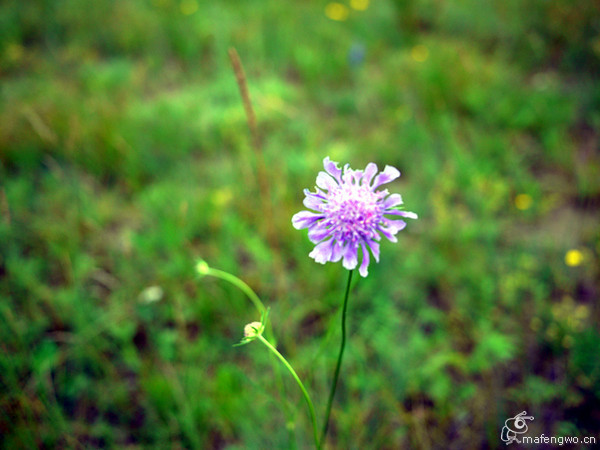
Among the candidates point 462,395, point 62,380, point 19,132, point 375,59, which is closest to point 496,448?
point 462,395

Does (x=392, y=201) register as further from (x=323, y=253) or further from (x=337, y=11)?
(x=337, y=11)

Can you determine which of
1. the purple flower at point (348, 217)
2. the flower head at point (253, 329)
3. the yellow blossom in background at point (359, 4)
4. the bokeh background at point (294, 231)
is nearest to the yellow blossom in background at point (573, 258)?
the bokeh background at point (294, 231)

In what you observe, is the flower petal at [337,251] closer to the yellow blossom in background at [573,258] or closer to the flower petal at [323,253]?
the flower petal at [323,253]

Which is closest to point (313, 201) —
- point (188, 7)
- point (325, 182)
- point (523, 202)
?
point (325, 182)

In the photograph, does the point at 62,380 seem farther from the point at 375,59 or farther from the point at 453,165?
the point at 375,59

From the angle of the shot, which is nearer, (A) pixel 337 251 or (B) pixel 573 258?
(A) pixel 337 251

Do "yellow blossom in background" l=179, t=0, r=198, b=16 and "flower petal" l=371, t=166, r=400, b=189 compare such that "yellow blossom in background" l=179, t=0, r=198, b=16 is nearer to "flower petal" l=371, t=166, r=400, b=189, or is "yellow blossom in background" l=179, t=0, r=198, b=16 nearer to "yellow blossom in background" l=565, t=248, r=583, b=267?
"flower petal" l=371, t=166, r=400, b=189
